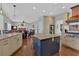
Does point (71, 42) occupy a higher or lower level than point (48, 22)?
lower

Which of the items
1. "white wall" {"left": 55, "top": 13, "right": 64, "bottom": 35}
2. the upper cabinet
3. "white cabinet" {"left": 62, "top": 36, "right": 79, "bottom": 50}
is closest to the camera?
"white wall" {"left": 55, "top": 13, "right": 64, "bottom": 35}

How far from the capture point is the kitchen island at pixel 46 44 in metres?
3.36

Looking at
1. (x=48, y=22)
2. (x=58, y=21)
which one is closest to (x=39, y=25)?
(x=48, y=22)

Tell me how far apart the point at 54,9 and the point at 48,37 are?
2.62ft

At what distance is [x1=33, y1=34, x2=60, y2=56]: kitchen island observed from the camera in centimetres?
336

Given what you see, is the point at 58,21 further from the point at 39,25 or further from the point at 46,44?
the point at 46,44

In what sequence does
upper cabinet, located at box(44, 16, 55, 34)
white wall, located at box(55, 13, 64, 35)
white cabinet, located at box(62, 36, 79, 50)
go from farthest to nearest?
white cabinet, located at box(62, 36, 79, 50) → upper cabinet, located at box(44, 16, 55, 34) → white wall, located at box(55, 13, 64, 35)

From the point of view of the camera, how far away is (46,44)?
3.48 metres

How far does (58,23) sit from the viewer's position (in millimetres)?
3404

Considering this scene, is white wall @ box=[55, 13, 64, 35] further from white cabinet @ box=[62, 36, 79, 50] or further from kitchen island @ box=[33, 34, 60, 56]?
white cabinet @ box=[62, 36, 79, 50]

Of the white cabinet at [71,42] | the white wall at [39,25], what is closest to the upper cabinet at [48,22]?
the white wall at [39,25]

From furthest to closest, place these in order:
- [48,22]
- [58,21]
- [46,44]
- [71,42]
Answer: [71,42] < [48,22] < [46,44] < [58,21]

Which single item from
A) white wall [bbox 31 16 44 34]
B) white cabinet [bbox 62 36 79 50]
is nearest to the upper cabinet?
white wall [bbox 31 16 44 34]

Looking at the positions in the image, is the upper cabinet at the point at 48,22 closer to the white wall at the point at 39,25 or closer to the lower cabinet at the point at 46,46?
the white wall at the point at 39,25
